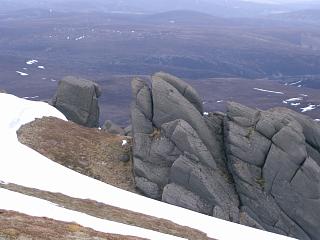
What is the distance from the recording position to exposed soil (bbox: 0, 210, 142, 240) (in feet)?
78.5

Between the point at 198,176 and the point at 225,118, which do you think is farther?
the point at 225,118

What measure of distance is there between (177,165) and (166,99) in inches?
399

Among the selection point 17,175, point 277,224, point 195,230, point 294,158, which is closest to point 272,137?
point 294,158

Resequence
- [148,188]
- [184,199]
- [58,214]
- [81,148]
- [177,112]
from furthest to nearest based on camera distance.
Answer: [177,112], [81,148], [148,188], [184,199], [58,214]

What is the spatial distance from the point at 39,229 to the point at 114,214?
1467 cm

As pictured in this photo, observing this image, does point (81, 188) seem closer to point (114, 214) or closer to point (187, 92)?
point (114, 214)

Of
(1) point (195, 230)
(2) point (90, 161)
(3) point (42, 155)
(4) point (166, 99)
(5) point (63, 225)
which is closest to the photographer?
(5) point (63, 225)

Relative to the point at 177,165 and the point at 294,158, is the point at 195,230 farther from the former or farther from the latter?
the point at 294,158

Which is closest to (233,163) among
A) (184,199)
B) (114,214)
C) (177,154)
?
(177,154)

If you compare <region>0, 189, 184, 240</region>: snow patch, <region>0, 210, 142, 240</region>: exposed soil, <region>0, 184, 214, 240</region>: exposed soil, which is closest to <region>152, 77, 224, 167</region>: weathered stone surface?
<region>0, 184, 214, 240</region>: exposed soil

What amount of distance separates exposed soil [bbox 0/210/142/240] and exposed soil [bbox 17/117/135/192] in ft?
82.1

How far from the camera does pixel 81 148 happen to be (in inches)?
2327

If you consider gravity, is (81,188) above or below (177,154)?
above

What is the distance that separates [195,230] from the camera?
140 feet
